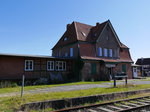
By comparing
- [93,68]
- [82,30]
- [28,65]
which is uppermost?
[82,30]

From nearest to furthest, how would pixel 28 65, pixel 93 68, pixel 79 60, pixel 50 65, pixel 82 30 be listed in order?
pixel 28 65, pixel 50 65, pixel 79 60, pixel 93 68, pixel 82 30

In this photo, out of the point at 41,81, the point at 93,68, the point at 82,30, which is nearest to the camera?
the point at 41,81

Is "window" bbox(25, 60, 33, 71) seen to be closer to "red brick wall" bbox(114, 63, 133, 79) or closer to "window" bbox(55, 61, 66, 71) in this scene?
"window" bbox(55, 61, 66, 71)

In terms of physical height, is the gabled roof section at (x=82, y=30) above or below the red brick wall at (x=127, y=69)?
above

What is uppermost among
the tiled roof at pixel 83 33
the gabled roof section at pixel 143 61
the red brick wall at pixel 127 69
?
the tiled roof at pixel 83 33

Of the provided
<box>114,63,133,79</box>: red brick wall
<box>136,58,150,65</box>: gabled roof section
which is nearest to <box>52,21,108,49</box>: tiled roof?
<box>114,63,133,79</box>: red brick wall

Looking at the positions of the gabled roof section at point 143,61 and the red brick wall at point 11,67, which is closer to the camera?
the red brick wall at point 11,67

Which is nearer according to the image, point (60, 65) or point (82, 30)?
point (60, 65)

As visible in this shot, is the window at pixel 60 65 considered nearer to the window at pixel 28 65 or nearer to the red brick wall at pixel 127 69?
the window at pixel 28 65

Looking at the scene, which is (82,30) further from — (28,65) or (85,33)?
(28,65)

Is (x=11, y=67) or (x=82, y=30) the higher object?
(x=82, y=30)

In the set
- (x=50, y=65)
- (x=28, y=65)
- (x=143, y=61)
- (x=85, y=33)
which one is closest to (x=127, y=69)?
(x=85, y=33)

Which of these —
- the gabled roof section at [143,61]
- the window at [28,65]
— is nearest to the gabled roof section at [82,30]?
the window at [28,65]

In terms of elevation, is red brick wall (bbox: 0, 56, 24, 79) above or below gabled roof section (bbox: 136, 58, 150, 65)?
below
